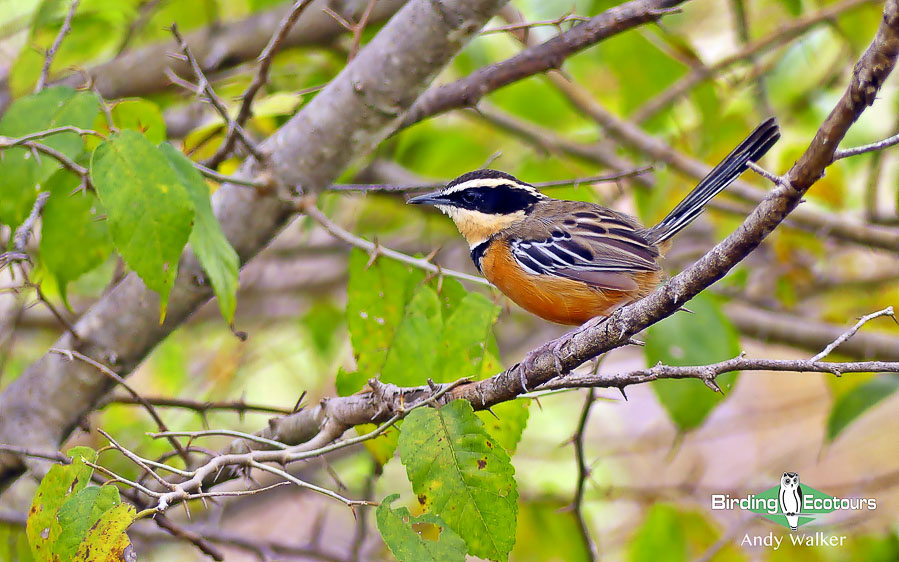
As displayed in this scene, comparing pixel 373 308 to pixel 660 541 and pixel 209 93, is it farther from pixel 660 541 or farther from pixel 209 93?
pixel 660 541

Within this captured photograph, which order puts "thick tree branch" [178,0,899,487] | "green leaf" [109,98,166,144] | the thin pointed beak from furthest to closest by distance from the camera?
1. the thin pointed beak
2. "green leaf" [109,98,166,144]
3. "thick tree branch" [178,0,899,487]

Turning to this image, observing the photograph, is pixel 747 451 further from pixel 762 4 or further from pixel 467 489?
pixel 467 489

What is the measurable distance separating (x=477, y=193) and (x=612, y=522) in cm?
545

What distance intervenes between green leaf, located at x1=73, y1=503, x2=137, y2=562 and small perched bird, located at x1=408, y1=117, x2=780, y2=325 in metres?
2.00

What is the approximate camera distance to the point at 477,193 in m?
4.03

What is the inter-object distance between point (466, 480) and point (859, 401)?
9.06 ft

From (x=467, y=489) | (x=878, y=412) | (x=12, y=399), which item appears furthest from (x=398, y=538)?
(x=878, y=412)

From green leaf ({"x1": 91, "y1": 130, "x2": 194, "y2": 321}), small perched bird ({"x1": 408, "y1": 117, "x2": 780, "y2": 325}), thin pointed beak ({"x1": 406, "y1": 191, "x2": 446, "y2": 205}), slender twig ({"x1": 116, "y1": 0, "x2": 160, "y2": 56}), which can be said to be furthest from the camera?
slender twig ({"x1": 116, "y1": 0, "x2": 160, "y2": 56})

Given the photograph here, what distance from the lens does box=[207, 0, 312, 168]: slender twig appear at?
3057 mm

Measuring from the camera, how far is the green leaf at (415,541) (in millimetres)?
1997

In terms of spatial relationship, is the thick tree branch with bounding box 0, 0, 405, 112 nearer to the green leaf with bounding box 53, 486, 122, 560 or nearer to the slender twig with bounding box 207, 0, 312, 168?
the slender twig with bounding box 207, 0, 312, 168

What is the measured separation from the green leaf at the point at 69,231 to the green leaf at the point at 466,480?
5.16 ft

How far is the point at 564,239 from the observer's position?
3.74 metres

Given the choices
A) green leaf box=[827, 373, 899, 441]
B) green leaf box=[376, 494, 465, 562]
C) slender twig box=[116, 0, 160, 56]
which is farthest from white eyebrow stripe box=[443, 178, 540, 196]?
slender twig box=[116, 0, 160, 56]
